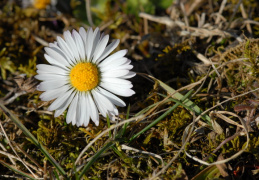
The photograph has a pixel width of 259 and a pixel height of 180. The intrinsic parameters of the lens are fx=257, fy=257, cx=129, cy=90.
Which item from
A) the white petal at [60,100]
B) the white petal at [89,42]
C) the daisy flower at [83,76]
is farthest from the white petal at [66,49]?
the white petal at [60,100]

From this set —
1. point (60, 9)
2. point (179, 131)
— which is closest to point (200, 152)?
point (179, 131)

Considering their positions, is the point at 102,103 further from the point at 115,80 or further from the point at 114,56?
the point at 114,56

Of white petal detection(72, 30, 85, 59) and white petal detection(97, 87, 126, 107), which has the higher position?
white petal detection(72, 30, 85, 59)

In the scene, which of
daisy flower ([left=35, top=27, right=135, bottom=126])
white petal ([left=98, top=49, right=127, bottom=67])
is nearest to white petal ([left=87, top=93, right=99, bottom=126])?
daisy flower ([left=35, top=27, right=135, bottom=126])

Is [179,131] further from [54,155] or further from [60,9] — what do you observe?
[60,9]

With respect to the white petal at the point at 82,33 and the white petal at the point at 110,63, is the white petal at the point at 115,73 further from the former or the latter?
the white petal at the point at 82,33

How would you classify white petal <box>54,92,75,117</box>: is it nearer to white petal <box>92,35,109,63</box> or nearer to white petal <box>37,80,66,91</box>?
white petal <box>37,80,66,91</box>
